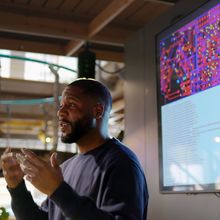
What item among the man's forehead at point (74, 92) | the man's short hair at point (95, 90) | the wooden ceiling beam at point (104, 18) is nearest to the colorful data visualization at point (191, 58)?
the wooden ceiling beam at point (104, 18)

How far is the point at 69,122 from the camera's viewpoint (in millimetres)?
1757

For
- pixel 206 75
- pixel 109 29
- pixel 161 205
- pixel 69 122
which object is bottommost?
pixel 161 205

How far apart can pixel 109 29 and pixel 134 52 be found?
Result: 675 millimetres

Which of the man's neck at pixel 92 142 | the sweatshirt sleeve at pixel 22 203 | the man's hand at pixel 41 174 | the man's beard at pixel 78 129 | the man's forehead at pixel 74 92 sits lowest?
the sweatshirt sleeve at pixel 22 203

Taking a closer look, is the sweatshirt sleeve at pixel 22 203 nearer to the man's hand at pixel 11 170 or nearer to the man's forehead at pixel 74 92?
the man's hand at pixel 11 170

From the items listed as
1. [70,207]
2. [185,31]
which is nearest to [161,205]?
[185,31]

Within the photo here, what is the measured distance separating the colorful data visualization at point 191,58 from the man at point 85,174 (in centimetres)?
69

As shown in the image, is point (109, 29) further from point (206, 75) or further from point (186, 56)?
point (206, 75)

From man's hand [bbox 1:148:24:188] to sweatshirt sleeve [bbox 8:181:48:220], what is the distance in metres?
0.02

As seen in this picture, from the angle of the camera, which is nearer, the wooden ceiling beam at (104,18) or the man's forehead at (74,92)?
the man's forehead at (74,92)

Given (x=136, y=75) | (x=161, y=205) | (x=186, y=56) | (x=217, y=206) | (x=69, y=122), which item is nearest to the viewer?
(x=69, y=122)

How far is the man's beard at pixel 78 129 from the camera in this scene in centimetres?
175

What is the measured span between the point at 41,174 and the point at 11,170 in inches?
15.5

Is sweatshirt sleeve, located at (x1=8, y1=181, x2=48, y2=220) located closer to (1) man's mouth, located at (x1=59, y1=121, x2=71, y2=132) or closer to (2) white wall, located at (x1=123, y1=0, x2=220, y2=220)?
(1) man's mouth, located at (x1=59, y1=121, x2=71, y2=132)
